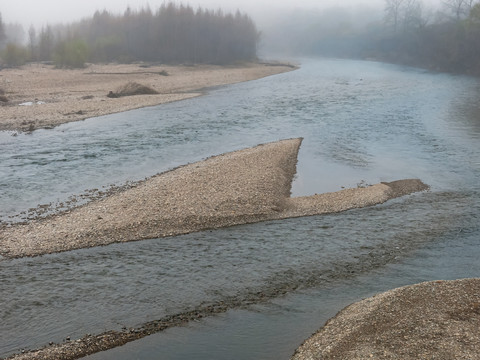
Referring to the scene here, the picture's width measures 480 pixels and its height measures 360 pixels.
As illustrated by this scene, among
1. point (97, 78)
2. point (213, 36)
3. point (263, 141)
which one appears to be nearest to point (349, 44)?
point (213, 36)

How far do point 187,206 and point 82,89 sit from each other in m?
39.1

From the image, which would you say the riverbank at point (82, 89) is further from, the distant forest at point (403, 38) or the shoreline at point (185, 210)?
the distant forest at point (403, 38)

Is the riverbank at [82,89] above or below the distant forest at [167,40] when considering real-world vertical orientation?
below

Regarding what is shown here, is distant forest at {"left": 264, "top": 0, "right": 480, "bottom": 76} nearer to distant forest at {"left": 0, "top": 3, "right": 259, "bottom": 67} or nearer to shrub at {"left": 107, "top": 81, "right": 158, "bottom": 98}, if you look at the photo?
distant forest at {"left": 0, "top": 3, "right": 259, "bottom": 67}

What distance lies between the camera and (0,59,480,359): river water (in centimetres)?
1214

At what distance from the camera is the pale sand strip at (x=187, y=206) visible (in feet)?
54.9

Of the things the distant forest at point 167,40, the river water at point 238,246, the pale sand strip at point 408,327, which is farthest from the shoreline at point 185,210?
the distant forest at point 167,40

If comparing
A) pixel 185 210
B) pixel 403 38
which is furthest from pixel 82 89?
pixel 403 38

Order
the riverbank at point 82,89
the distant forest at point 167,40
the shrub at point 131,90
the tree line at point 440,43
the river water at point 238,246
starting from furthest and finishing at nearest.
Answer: the distant forest at point 167,40, the tree line at point 440,43, the shrub at point 131,90, the riverbank at point 82,89, the river water at point 238,246

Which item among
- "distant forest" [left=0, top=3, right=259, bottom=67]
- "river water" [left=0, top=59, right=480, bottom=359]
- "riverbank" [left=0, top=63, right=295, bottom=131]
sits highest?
"distant forest" [left=0, top=3, right=259, bottom=67]

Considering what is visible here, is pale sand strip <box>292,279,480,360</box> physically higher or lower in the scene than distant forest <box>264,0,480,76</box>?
lower

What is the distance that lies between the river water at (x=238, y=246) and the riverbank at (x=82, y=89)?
3.48 meters

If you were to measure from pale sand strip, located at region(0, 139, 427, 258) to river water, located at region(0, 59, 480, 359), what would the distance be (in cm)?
65

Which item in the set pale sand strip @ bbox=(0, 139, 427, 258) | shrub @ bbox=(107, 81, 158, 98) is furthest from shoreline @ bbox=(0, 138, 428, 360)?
shrub @ bbox=(107, 81, 158, 98)
